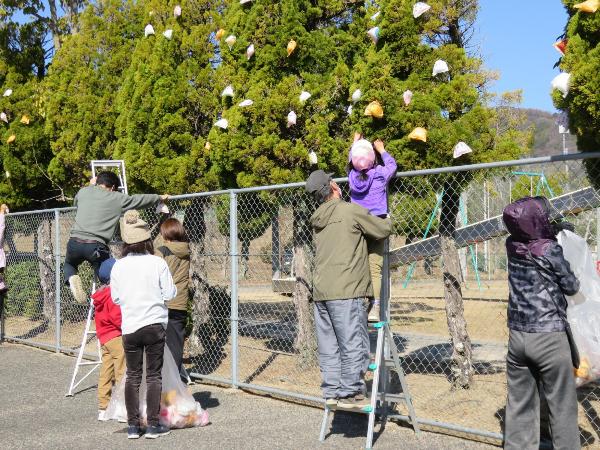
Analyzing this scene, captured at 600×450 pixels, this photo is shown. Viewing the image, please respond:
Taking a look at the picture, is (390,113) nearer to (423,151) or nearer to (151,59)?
(423,151)

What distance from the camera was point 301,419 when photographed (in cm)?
597

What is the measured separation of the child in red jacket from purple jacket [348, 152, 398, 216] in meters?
2.43

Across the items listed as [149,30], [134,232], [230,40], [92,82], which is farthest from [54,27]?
[134,232]

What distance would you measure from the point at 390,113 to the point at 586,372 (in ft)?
9.39

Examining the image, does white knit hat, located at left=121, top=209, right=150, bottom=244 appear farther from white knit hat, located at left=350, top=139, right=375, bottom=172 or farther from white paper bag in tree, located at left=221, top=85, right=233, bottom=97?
white paper bag in tree, located at left=221, top=85, right=233, bottom=97

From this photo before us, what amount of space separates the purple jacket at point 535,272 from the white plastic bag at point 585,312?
0.16m

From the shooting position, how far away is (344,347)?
493 cm

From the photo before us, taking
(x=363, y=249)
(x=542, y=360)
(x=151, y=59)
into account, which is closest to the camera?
(x=542, y=360)

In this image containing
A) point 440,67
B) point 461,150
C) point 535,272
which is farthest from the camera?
point 440,67

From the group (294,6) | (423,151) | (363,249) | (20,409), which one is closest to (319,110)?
(294,6)

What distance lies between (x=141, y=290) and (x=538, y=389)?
2959 mm

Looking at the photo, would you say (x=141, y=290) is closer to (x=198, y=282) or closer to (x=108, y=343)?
(x=108, y=343)

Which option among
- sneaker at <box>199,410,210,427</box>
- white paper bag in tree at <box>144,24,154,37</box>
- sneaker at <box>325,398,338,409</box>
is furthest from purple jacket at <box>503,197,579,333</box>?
white paper bag in tree at <box>144,24,154,37</box>

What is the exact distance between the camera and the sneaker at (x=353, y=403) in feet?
16.0
